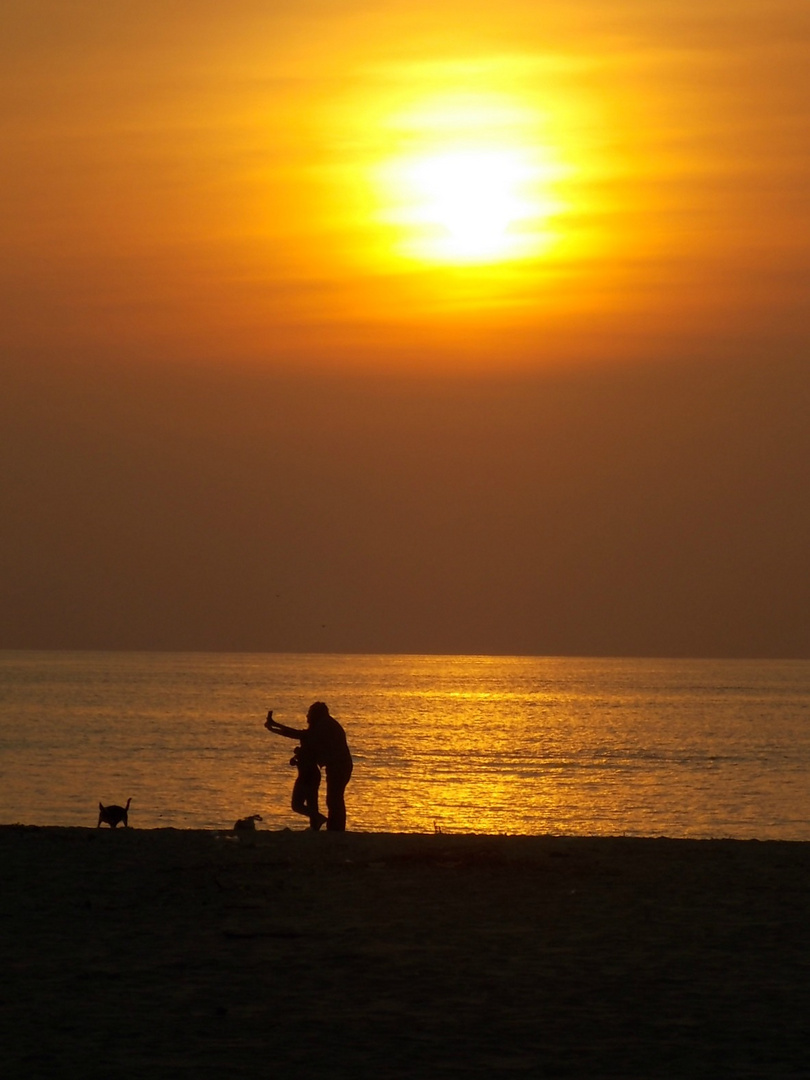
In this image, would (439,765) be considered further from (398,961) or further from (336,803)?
(398,961)

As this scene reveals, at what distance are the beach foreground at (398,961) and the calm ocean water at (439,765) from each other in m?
21.1

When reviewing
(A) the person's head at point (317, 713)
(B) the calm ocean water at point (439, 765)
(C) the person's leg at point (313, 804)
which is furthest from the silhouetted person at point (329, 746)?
(B) the calm ocean water at point (439, 765)

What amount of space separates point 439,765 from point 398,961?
54.7 meters

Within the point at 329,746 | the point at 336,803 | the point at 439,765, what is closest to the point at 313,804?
the point at 336,803

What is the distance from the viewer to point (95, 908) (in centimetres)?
1076

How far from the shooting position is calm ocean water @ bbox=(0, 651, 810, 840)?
4006 cm

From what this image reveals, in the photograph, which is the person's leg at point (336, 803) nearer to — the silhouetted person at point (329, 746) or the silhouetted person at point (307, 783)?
the silhouetted person at point (329, 746)

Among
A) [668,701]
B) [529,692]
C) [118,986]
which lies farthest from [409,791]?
[529,692]

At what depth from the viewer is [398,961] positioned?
908cm

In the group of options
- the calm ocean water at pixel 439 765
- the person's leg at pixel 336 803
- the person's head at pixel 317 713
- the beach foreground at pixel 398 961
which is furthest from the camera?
the calm ocean water at pixel 439 765

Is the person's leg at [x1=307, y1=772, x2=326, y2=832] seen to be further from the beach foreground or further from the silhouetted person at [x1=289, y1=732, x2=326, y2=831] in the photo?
the beach foreground

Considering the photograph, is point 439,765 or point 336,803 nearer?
point 336,803

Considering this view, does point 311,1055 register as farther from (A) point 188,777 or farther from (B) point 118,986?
(A) point 188,777

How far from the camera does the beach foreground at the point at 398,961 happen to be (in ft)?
23.3
